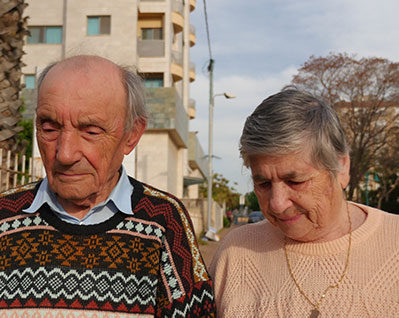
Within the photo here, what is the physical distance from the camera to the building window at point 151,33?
25.2 metres

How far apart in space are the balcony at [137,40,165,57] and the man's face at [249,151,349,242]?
2274 cm

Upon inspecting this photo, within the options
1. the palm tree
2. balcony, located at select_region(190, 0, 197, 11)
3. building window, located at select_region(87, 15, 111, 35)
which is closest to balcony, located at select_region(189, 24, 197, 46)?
balcony, located at select_region(190, 0, 197, 11)

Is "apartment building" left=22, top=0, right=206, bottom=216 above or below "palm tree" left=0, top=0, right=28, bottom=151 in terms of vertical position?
above

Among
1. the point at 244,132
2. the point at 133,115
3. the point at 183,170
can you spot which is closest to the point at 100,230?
the point at 133,115

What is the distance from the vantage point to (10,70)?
235 inches

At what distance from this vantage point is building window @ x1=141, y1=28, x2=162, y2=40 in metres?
25.2

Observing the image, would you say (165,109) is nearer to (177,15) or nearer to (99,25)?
(99,25)

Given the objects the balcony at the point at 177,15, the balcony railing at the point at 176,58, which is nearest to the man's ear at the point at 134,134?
the balcony railing at the point at 176,58

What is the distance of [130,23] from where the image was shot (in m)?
23.3

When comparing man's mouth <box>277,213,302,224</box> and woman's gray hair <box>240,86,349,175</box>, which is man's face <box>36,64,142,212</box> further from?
man's mouth <box>277,213,302,224</box>

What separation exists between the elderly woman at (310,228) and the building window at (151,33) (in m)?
23.6

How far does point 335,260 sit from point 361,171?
77.9 feet

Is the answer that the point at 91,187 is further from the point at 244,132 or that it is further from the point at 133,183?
the point at 244,132

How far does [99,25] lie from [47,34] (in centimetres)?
289
